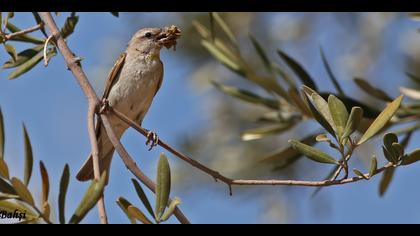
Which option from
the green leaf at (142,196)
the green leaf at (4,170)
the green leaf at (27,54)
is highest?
the green leaf at (27,54)

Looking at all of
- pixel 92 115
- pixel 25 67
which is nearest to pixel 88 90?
pixel 92 115

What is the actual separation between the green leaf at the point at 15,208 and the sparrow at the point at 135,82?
205 centimetres

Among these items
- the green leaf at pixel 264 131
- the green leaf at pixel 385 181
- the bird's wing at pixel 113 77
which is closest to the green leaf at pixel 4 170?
the green leaf at pixel 264 131

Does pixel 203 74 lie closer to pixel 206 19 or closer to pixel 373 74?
pixel 206 19

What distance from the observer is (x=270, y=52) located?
6.54 m

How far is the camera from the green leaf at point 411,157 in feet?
6.70

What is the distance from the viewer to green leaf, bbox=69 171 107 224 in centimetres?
162

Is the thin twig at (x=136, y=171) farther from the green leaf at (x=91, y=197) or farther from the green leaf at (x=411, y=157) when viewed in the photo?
the green leaf at (x=411, y=157)

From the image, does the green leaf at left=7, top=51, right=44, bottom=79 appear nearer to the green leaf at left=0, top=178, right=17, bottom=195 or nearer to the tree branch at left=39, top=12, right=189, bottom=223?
the tree branch at left=39, top=12, right=189, bottom=223

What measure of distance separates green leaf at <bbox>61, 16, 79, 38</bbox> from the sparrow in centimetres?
101

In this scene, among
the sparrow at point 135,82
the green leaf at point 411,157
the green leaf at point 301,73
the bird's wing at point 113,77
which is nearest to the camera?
the green leaf at point 411,157

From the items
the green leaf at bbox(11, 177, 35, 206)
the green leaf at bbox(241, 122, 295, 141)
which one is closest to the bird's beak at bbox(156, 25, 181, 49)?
the green leaf at bbox(241, 122, 295, 141)
